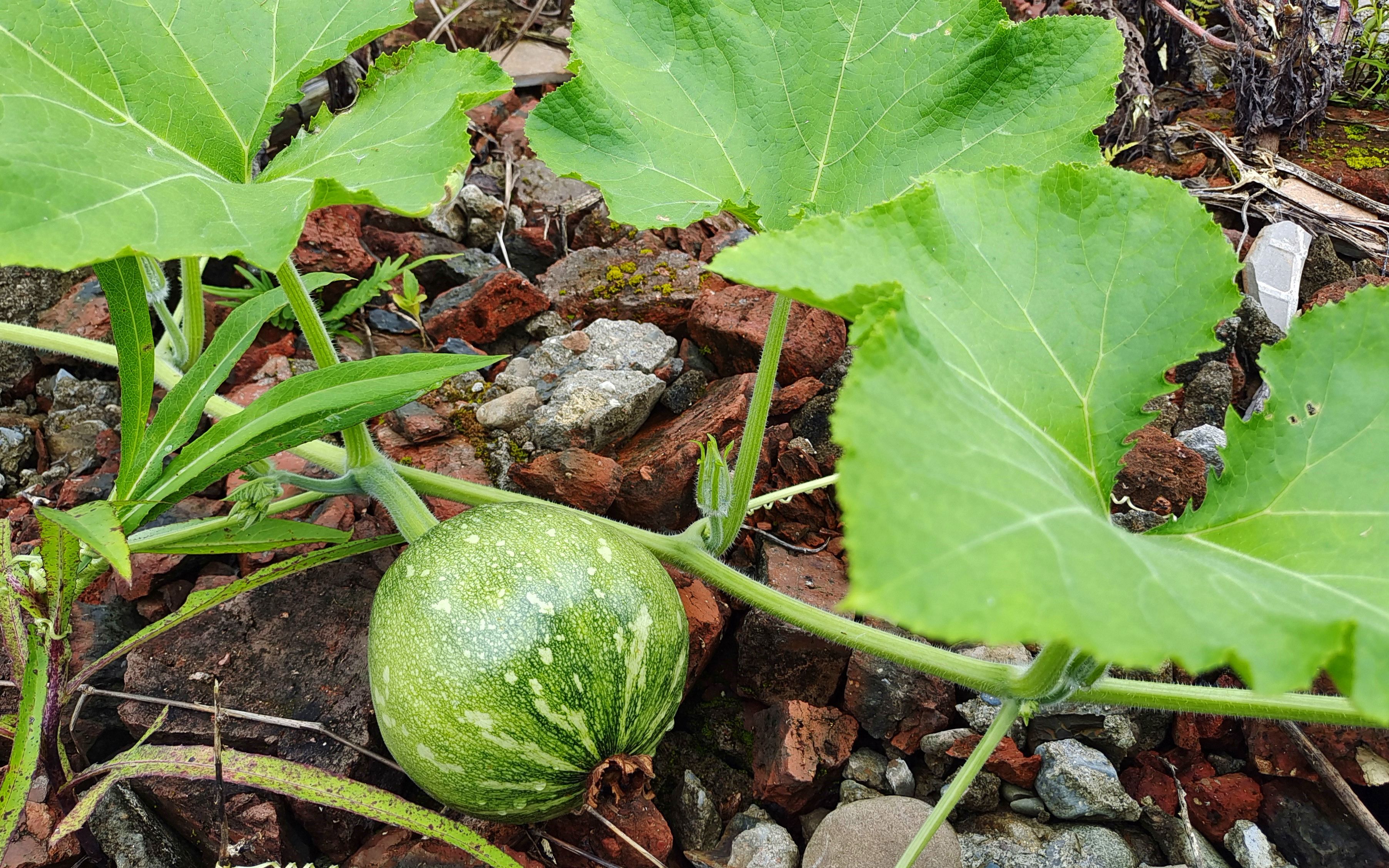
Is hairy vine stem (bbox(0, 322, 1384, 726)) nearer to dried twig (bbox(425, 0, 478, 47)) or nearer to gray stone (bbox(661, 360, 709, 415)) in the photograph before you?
gray stone (bbox(661, 360, 709, 415))

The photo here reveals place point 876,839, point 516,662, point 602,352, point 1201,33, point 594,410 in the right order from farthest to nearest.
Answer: point 1201,33 → point 602,352 → point 594,410 → point 876,839 → point 516,662

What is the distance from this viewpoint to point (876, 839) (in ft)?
6.86

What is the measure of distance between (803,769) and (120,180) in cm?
195

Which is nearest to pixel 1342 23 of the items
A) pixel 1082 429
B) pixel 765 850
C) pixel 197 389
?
pixel 1082 429

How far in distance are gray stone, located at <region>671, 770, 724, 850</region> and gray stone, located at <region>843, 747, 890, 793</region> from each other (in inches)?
14.1

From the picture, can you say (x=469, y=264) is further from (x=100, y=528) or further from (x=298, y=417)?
(x=100, y=528)

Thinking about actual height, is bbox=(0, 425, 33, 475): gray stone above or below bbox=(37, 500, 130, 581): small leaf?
below

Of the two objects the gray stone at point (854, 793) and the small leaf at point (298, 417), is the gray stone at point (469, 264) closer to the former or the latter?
the small leaf at point (298, 417)

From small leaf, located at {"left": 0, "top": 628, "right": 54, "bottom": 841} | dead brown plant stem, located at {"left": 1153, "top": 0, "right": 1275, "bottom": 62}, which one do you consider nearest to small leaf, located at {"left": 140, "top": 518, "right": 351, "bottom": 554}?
small leaf, located at {"left": 0, "top": 628, "right": 54, "bottom": 841}

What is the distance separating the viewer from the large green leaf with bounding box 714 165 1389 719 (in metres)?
1.03

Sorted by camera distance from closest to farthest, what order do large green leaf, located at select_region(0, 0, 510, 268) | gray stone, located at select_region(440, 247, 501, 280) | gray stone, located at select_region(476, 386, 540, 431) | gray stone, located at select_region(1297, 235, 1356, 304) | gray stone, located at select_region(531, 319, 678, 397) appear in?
large green leaf, located at select_region(0, 0, 510, 268) < gray stone, located at select_region(476, 386, 540, 431) < gray stone, located at select_region(531, 319, 678, 397) < gray stone, located at select_region(1297, 235, 1356, 304) < gray stone, located at select_region(440, 247, 501, 280)

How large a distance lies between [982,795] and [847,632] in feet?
1.85

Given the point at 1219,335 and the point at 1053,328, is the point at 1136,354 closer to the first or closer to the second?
the point at 1053,328

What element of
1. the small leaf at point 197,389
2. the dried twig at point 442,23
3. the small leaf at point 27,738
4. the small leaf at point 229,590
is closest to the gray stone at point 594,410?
the small leaf at point 229,590
